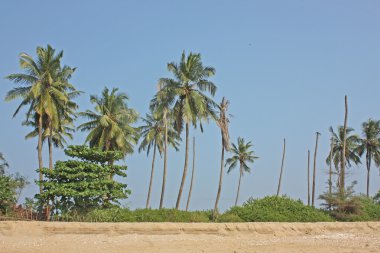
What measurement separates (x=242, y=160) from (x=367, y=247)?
38.5 meters

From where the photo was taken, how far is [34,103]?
30.0 m

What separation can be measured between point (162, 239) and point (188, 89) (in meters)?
16.5

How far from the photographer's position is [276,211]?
76.6ft

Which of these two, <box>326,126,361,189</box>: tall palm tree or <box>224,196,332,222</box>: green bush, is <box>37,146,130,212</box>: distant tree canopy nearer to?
<box>224,196,332,222</box>: green bush

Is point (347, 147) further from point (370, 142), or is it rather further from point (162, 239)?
point (162, 239)

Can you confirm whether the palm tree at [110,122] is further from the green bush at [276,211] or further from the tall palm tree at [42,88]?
the green bush at [276,211]

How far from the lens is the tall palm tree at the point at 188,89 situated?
31.1 m

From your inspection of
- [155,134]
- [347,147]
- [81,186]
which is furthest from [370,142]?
[81,186]

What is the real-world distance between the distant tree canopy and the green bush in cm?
600

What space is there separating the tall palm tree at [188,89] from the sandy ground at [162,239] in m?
12.9

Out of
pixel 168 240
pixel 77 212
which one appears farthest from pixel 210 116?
pixel 168 240

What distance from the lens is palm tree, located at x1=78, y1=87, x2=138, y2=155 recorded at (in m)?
35.5

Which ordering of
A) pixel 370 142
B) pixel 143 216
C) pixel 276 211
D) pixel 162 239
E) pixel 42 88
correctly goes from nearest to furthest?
pixel 162 239
pixel 143 216
pixel 276 211
pixel 42 88
pixel 370 142

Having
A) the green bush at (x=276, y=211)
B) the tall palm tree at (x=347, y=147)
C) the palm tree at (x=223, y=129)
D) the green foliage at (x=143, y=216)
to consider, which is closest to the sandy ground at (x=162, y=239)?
the green foliage at (x=143, y=216)
